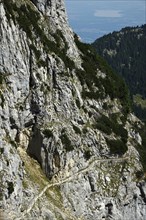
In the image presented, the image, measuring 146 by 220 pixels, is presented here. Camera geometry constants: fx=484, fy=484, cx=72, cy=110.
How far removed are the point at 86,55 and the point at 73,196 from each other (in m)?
33.0

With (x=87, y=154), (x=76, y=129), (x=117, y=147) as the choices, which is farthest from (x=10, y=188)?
(x=117, y=147)

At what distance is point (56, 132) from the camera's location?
250 feet

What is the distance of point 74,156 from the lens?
77875 mm

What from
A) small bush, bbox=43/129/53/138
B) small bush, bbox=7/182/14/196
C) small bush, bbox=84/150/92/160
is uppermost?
small bush, bbox=43/129/53/138

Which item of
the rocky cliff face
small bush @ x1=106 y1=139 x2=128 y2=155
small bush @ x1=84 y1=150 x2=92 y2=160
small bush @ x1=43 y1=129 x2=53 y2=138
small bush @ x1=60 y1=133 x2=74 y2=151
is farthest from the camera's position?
small bush @ x1=106 y1=139 x2=128 y2=155

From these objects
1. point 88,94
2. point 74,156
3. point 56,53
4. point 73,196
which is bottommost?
point 73,196

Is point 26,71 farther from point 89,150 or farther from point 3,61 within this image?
point 89,150

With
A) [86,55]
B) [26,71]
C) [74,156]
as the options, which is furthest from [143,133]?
[26,71]

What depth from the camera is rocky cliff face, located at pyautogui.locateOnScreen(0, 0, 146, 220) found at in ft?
222

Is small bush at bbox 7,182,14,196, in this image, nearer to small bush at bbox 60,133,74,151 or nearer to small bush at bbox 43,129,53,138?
small bush at bbox 43,129,53,138

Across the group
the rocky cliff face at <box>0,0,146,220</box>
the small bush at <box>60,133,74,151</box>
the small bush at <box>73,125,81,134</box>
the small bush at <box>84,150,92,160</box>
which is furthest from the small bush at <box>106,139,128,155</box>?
the small bush at <box>60,133,74,151</box>

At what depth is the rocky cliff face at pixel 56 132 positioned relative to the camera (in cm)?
6756

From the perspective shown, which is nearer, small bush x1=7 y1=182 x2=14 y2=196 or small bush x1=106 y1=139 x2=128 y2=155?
small bush x1=7 y1=182 x2=14 y2=196

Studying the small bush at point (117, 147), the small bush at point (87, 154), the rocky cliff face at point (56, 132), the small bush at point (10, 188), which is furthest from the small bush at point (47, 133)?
the small bush at point (117, 147)
